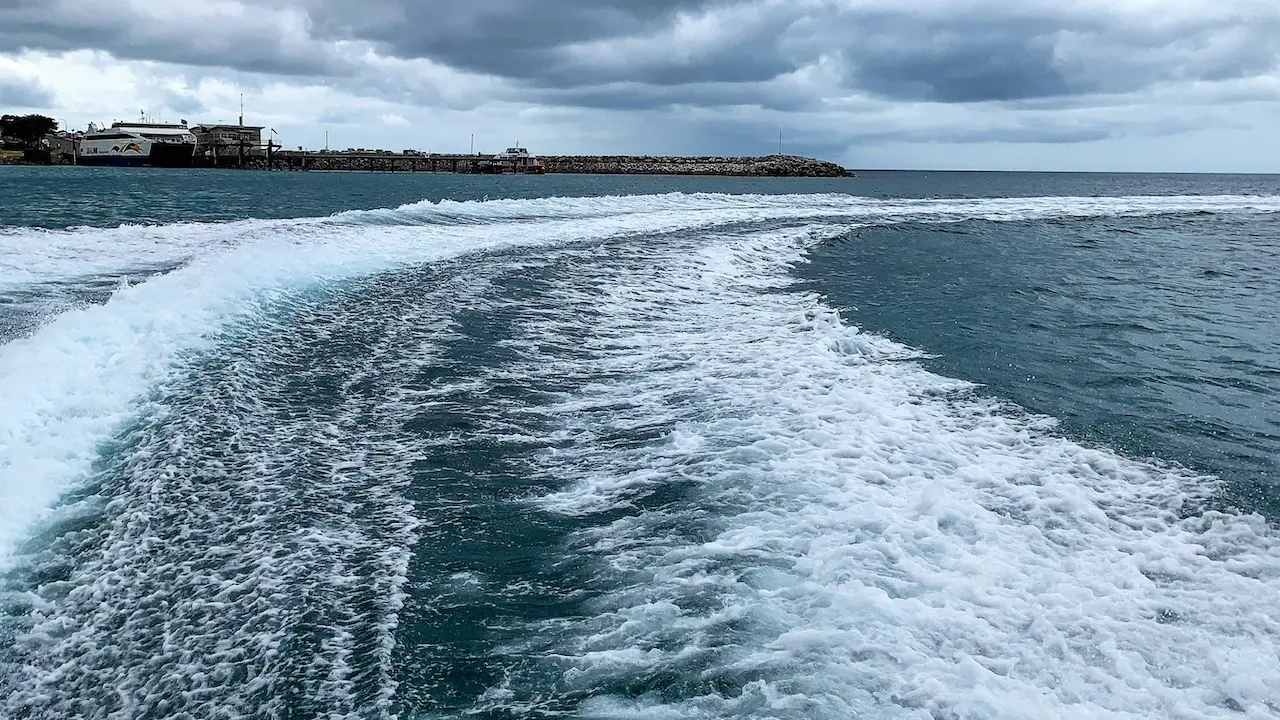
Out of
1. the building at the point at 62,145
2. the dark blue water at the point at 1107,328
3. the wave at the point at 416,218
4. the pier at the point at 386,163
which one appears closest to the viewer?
the dark blue water at the point at 1107,328

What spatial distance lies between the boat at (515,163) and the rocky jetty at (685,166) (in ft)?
10.8

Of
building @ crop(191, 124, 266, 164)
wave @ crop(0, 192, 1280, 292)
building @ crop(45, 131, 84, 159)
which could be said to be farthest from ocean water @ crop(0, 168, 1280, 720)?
building @ crop(45, 131, 84, 159)

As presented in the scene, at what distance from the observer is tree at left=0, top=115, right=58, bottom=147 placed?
106062mm

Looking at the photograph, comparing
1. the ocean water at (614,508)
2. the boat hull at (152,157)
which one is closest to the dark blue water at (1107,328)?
the ocean water at (614,508)

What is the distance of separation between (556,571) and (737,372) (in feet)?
14.6

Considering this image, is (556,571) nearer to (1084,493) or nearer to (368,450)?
(368,450)

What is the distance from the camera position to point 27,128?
347 feet

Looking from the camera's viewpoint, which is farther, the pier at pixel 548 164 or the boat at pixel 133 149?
the pier at pixel 548 164

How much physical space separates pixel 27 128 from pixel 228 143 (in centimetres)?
2444

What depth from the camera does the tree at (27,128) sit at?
10606 centimetres

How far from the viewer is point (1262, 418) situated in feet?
26.5

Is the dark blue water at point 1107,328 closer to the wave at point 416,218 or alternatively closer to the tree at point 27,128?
the wave at point 416,218

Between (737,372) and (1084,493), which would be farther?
(737,372)

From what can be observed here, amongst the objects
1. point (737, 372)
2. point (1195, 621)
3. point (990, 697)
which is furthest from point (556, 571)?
point (737, 372)
